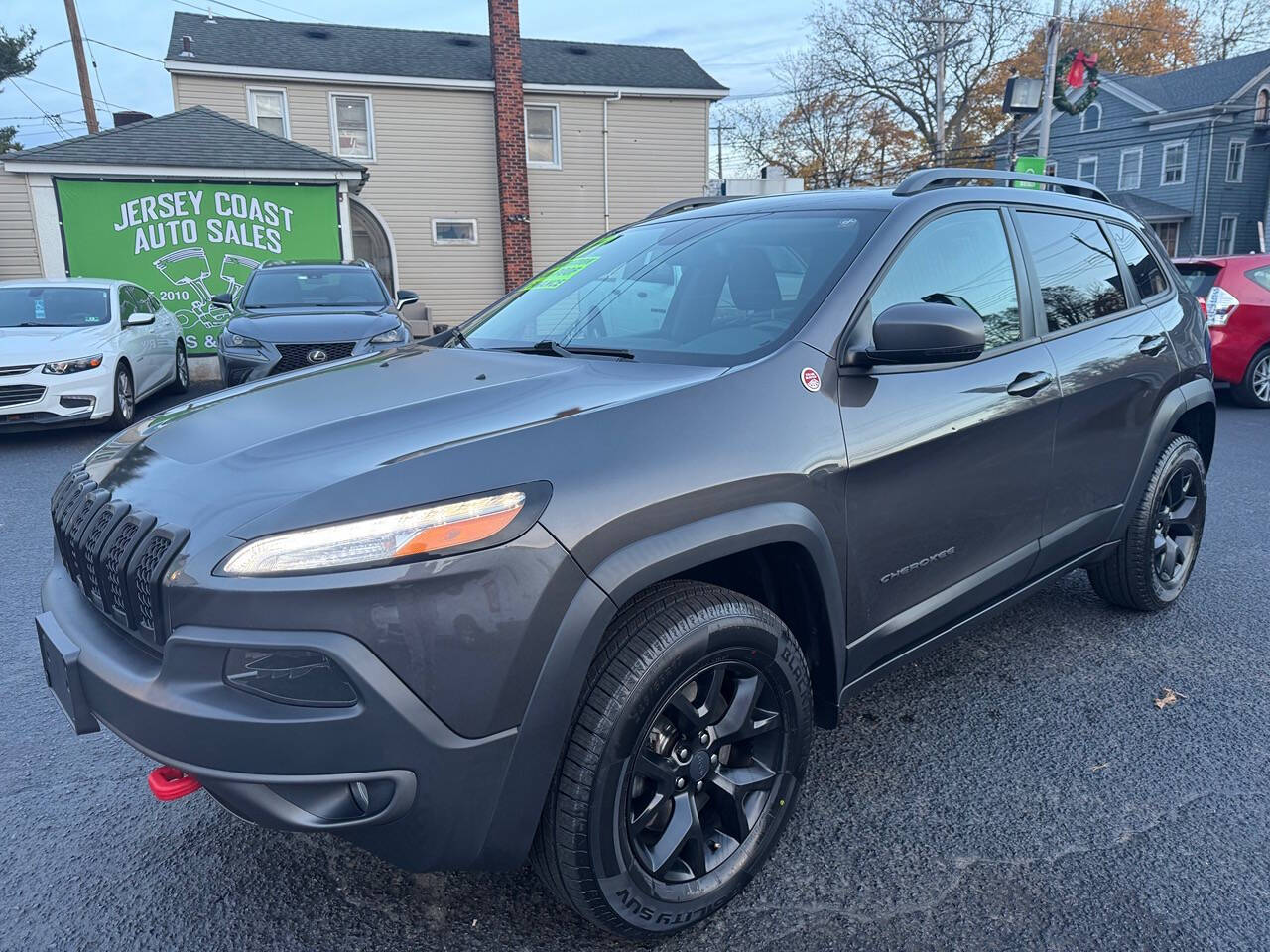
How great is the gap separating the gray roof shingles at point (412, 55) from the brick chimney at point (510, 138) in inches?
28.9

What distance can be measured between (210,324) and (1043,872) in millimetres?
15589

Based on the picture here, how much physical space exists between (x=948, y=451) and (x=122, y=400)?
8809mm

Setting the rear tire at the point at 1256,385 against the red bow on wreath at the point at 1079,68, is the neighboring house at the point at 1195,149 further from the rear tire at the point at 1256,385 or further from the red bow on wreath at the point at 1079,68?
the rear tire at the point at 1256,385

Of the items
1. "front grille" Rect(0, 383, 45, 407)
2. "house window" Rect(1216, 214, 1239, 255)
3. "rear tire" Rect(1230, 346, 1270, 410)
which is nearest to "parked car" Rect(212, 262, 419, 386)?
"front grille" Rect(0, 383, 45, 407)

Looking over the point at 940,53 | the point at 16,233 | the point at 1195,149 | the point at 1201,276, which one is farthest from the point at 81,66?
the point at 1195,149

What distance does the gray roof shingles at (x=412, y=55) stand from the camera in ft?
69.2

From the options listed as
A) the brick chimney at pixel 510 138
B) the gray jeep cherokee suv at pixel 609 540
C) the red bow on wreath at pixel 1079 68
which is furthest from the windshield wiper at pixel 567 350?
the brick chimney at pixel 510 138

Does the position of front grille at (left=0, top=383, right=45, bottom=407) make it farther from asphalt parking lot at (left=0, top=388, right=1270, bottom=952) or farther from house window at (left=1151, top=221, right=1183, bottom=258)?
house window at (left=1151, top=221, right=1183, bottom=258)

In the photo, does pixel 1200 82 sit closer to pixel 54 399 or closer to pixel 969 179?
pixel 969 179

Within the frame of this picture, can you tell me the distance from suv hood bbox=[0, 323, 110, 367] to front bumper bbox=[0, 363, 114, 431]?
0.15 meters

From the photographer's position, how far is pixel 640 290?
3.07 meters

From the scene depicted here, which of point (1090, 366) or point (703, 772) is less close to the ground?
point (1090, 366)

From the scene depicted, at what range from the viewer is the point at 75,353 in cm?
852

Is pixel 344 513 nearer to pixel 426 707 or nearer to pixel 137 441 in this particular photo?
pixel 426 707
